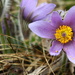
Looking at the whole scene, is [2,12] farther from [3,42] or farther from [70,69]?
[70,69]

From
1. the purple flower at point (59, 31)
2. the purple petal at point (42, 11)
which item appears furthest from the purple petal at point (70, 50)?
the purple petal at point (42, 11)

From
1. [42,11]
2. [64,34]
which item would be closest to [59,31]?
[64,34]

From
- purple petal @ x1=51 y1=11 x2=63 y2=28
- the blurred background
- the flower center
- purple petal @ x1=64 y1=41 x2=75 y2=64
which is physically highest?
purple petal @ x1=51 y1=11 x2=63 y2=28

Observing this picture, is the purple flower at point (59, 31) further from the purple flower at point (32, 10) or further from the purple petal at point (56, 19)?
the purple flower at point (32, 10)

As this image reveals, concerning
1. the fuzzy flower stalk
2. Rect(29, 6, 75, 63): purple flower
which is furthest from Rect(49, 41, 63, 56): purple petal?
the fuzzy flower stalk

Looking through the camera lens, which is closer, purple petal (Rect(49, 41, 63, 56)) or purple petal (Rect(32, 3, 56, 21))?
purple petal (Rect(49, 41, 63, 56))

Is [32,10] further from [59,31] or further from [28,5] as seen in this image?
[59,31]

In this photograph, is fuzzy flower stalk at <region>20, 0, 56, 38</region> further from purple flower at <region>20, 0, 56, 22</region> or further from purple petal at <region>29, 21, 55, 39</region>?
purple petal at <region>29, 21, 55, 39</region>
